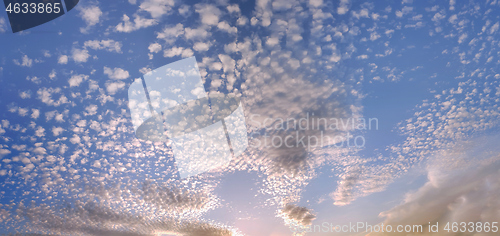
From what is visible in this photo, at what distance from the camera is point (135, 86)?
9.27 metres

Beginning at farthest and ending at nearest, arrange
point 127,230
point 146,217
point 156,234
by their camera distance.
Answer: point 156,234
point 127,230
point 146,217

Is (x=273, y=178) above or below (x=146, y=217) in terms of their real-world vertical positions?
above

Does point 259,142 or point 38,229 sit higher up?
point 259,142

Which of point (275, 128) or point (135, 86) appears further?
point (275, 128)

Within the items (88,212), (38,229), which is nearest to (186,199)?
(88,212)

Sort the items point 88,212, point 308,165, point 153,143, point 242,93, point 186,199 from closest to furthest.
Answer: point 242,93 → point 153,143 → point 308,165 → point 186,199 → point 88,212

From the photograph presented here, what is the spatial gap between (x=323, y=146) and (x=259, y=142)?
14.9 feet

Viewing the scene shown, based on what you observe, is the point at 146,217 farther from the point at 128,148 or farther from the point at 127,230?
the point at 128,148

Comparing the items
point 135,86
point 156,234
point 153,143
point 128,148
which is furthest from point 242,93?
point 156,234

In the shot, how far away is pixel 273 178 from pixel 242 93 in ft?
32.4

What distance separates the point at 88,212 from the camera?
22406 mm

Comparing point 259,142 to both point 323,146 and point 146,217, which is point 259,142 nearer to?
point 323,146

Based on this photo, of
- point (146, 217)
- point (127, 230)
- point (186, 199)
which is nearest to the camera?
point (186, 199)

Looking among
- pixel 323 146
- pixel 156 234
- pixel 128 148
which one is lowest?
pixel 156 234
